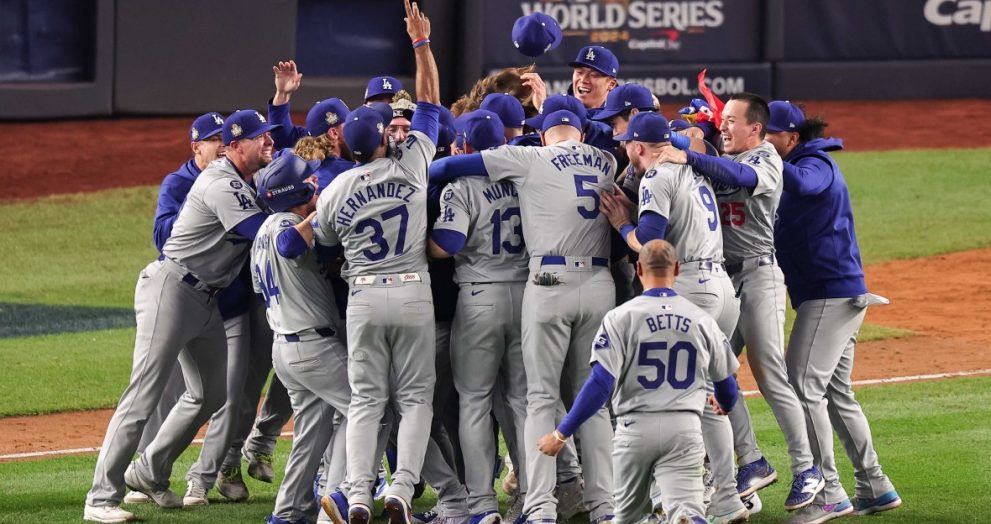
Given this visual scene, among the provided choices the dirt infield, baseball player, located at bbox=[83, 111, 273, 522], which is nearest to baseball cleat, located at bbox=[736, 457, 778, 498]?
baseball player, located at bbox=[83, 111, 273, 522]

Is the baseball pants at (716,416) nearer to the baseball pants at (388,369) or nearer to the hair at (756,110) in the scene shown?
the hair at (756,110)

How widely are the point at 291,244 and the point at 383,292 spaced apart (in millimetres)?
432

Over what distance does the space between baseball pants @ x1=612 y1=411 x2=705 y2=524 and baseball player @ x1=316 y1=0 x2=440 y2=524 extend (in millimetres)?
1163

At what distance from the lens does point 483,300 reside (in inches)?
243

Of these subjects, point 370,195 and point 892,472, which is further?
point 892,472

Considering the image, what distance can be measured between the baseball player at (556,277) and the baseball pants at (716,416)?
0.36m

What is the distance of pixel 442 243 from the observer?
6070mm

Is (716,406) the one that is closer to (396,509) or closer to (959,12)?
(396,509)

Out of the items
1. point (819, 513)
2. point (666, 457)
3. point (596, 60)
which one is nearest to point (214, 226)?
point (596, 60)

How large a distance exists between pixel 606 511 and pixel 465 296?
3.61ft

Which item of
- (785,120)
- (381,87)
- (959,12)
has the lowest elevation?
(785,120)

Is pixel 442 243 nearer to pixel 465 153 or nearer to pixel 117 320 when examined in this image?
pixel 465 153

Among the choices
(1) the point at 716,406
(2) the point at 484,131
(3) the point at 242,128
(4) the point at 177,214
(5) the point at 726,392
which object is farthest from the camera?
(4) the point at 177,214

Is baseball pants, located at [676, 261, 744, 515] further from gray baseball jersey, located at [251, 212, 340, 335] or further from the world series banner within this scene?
the world series banner
